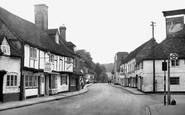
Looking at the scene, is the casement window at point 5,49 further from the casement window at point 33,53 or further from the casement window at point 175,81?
the casement window at point 175,81

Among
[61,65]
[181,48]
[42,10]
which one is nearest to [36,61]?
[61,65]

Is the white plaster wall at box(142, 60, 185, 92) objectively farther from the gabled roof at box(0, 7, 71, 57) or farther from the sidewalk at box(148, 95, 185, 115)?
the sidewalk at box(148, 95, 185, 115)

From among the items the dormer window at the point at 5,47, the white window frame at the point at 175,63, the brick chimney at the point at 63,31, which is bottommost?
the white window frame at the point at 175,63

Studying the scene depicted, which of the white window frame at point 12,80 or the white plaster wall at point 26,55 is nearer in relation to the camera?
the white window frame at point 12,80

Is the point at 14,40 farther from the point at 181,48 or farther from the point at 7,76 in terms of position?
the point at 181,48

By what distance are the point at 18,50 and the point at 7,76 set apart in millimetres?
2932

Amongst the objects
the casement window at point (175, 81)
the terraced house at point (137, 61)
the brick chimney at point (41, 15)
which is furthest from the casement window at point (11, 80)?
the terraced house at point (137, 61)

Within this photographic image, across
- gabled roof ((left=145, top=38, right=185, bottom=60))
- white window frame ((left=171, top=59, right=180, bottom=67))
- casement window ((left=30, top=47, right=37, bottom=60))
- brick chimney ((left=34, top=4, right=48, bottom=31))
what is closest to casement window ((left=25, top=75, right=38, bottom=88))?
casement window ((left=30, top=47, right=37, bottom=60))

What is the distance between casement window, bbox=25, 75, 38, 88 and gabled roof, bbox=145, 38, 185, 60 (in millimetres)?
18044

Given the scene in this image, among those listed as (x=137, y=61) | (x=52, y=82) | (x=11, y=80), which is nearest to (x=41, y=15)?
(x=52, y=82)

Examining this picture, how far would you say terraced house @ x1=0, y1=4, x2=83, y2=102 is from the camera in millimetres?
19422

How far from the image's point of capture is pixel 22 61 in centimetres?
2114

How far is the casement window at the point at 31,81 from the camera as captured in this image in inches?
893

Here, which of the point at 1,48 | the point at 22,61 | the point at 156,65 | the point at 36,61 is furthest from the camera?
the point at 156,65
